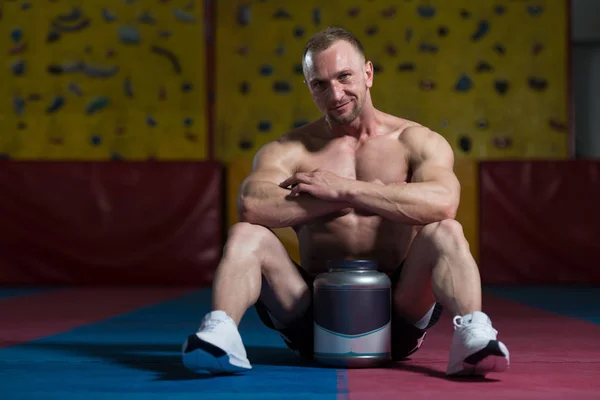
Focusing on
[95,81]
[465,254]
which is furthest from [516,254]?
[465,254]

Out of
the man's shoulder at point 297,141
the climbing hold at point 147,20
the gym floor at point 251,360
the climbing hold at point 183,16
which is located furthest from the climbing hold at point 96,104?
the man's shoulder at point 297,141

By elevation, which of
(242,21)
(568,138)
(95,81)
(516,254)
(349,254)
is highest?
(242,21)

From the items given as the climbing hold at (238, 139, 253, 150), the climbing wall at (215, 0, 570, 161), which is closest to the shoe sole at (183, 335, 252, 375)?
the climbing wall at (215, 0, 570, 161)

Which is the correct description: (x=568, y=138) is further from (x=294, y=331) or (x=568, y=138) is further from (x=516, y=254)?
(x=294, y=331)

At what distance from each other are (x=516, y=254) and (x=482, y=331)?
5337 millimetres

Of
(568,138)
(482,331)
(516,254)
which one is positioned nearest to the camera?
(482,331)

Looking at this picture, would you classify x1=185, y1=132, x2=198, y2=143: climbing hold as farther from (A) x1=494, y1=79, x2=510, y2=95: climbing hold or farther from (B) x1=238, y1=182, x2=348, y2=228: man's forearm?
(B) x1=238, y1=182, x2=348, y2=228: man's forearm

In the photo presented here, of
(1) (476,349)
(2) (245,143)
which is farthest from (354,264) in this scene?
(2) (245,143)

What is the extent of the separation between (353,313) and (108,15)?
6913mm

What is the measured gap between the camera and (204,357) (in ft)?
8.73

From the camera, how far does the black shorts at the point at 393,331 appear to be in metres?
3.08

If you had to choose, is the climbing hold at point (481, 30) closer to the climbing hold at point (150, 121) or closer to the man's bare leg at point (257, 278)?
the climbing hold at point (150, 121)

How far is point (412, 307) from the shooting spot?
3.01m

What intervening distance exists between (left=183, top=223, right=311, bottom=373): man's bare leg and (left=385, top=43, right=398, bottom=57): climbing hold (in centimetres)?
620
